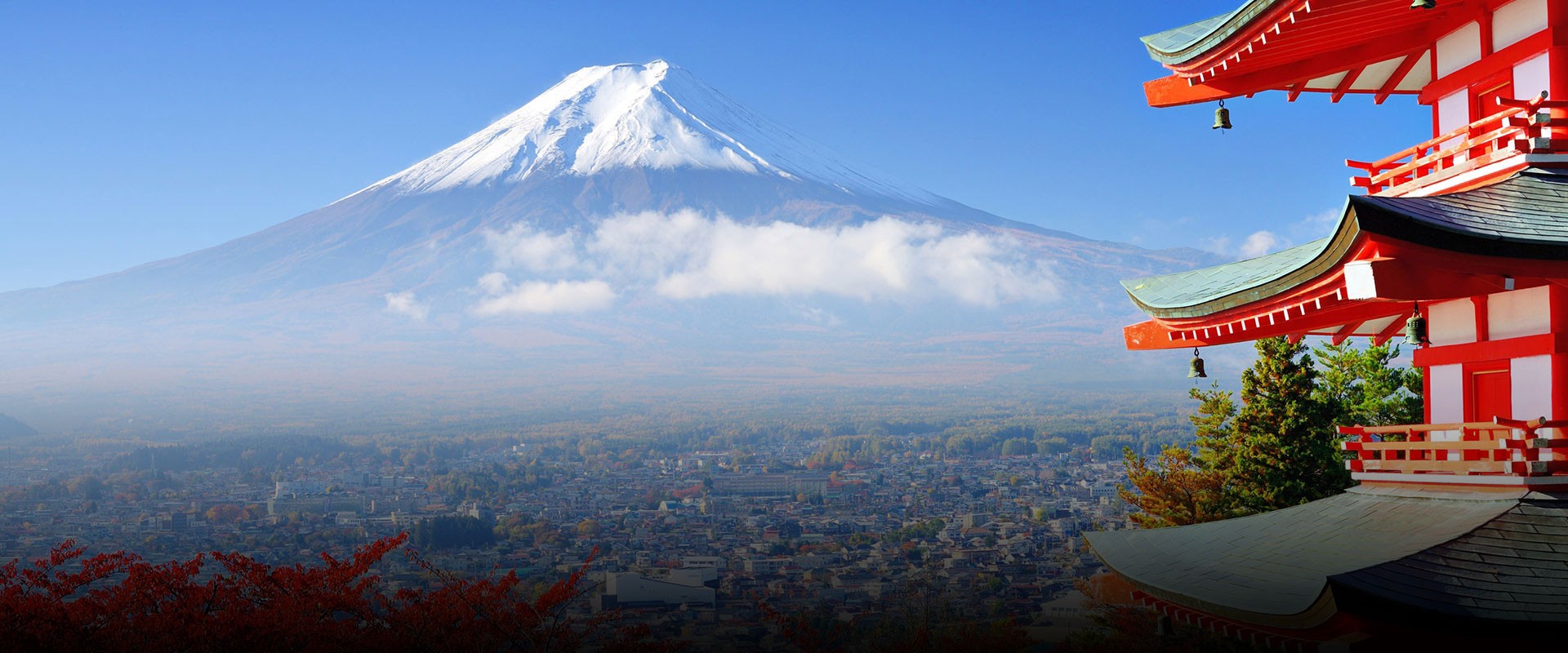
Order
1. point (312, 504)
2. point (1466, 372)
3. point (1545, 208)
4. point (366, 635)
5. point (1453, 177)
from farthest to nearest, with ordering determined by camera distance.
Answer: point (312, 504) < point (366, 635) < point (1466, 372) < point (1453, 177) < point (1545, 208)

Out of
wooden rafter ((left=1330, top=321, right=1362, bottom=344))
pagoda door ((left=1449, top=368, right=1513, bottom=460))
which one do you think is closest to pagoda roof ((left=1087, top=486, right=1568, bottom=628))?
pagoda door ((left=1449, top=368, right=1513, bottom=460))

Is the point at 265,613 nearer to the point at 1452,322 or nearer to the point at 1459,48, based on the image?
the point at 1452,322

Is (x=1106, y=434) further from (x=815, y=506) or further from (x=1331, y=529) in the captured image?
(x=1331, y=529)

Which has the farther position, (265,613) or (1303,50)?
(265,613)

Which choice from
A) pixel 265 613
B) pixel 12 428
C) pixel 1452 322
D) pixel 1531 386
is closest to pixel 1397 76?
pixel 1452 322

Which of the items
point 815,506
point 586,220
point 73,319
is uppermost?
point 586,220

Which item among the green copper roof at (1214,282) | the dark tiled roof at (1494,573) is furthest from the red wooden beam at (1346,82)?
the dark tiled roof at (1494,573)

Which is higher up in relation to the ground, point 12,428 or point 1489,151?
point 1489,151

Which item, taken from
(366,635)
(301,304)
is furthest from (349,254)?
(366,635)
